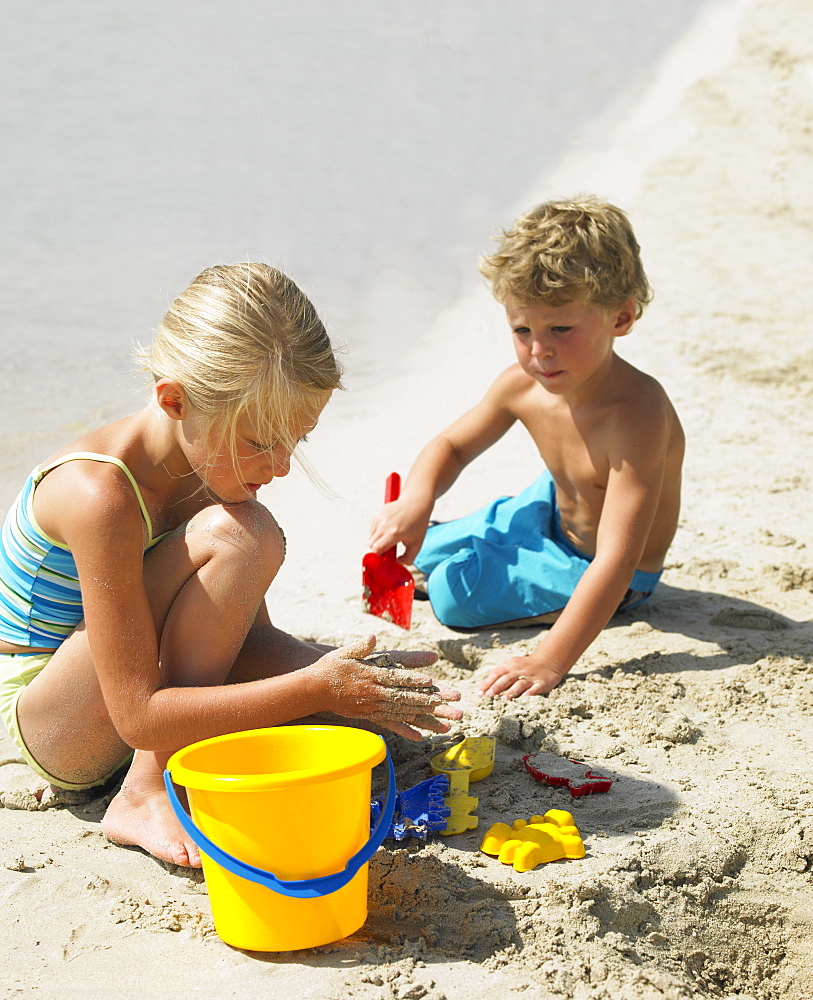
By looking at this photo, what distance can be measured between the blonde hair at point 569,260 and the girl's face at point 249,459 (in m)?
1.13

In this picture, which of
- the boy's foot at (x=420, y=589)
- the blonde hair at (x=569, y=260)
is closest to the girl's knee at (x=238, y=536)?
the blonde hair at (x=569, y=260)

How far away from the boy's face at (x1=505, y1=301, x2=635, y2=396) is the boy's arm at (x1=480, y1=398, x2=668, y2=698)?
203mm

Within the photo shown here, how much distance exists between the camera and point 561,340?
285cm

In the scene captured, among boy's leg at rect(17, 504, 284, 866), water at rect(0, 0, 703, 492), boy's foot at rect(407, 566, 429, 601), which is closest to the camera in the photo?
boy's leg at rect(17, 504, 284, 866)

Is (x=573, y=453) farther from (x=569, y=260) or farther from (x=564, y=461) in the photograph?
(x=569, y=260)

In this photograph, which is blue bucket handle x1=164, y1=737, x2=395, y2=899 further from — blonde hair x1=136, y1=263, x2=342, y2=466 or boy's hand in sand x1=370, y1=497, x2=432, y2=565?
boy's hand in sand x1=370, y1=497, x2=432, y2=565

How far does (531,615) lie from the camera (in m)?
3.11

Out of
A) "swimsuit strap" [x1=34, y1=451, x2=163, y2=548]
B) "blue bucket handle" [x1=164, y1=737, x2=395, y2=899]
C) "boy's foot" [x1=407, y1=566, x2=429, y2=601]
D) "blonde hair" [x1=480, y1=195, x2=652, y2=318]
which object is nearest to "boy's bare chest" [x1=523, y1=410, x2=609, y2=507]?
"blonde hair" [x1=480, y1=195, x2=652, y2=318]

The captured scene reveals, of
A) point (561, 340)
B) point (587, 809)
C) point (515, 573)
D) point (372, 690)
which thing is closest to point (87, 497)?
point (372, 690)

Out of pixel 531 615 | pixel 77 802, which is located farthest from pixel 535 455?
pixel 77 802

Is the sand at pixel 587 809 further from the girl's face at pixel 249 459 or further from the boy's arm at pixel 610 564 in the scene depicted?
the girl's face at pixel 249 459

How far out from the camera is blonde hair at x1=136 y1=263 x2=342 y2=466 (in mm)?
1749

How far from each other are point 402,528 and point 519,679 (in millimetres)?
674

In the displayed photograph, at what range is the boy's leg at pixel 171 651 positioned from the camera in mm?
1856
